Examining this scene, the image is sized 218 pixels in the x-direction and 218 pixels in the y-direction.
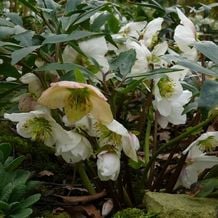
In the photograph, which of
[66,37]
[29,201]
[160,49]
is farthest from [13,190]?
[160,49]

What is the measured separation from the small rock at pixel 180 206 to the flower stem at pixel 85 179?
12 centimetres

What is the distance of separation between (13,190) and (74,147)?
0.42ft

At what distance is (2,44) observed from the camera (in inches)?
33.7

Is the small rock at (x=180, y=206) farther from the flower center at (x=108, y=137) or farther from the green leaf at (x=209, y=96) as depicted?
the green leaf at (x=209, y=96)

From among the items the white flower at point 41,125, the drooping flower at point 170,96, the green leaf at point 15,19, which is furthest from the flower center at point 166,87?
the green leaf at point 15,19

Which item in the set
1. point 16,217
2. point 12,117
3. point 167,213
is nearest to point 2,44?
point 12,117

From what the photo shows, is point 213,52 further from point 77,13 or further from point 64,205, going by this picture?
point 64,205

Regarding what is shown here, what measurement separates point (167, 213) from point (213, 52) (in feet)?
0.93

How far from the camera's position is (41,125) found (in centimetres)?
92

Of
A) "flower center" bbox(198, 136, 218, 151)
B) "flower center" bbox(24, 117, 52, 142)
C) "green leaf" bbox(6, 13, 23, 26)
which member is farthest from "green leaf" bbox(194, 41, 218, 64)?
"green leaf" bbox(6, 13, 23, 26)

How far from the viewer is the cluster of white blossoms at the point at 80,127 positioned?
0.82m

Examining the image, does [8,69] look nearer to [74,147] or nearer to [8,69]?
[8,69]

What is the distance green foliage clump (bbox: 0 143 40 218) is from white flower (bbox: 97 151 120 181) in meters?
0.12

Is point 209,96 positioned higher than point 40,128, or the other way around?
point 209,96
